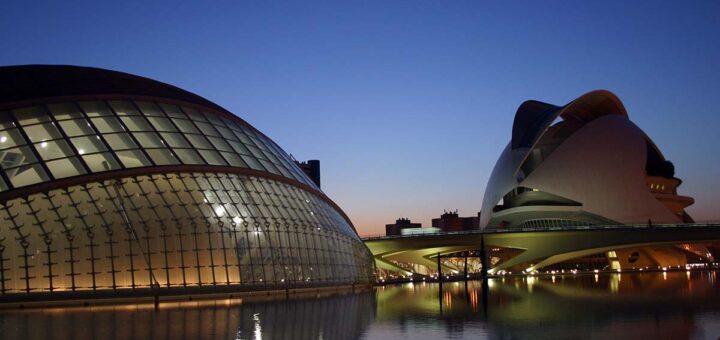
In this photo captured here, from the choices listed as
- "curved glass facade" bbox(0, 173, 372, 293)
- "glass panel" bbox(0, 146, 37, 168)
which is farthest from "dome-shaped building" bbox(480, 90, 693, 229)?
"glass panel" bbox(0, 146, 37, 168)

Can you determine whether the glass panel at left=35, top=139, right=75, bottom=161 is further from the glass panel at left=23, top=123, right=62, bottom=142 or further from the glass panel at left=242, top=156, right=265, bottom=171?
the glass panel at left=242, top=156, right=265, bottom=171

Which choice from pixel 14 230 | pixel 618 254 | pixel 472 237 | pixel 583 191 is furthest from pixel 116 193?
pixel 618 254

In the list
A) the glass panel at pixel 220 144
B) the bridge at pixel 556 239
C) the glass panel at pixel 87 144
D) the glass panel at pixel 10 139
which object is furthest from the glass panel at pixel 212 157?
the bridge at pixel 556 239

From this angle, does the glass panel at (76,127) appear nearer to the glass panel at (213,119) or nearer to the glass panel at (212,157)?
the glass panel at (212,157)

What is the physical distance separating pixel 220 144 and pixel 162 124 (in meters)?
3.60

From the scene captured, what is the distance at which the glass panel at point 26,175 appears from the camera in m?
33.7

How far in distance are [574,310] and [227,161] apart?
22.7m

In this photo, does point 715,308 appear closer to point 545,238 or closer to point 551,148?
point 545,238

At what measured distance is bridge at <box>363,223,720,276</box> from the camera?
78.2 metres

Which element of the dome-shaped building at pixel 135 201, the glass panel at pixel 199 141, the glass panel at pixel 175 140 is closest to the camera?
the dome-shaped building at pixel 135 201

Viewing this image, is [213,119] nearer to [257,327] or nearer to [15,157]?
[15,157]

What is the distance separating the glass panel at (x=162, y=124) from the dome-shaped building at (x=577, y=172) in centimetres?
5834

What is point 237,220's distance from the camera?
38594 mm

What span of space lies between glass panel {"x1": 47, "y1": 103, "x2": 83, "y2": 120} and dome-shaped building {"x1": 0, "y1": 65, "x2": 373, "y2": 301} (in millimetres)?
51
